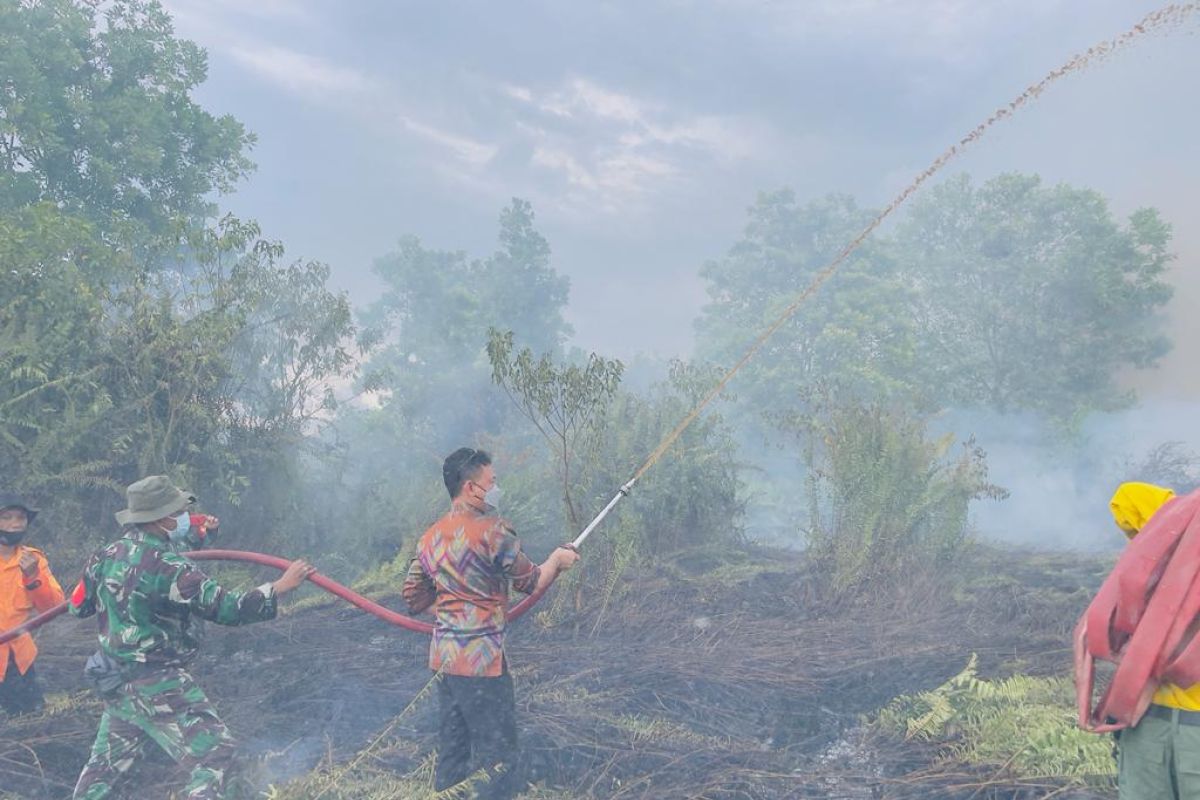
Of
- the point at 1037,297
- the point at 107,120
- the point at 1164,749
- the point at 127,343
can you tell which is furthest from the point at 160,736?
the point at 1037,297

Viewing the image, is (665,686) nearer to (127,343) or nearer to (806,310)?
(127,343)

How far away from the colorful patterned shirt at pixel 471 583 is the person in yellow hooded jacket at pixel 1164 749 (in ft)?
8.61

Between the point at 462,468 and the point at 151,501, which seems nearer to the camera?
the point at 151,501

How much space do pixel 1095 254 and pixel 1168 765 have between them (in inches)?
838

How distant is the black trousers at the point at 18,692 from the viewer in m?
5.68

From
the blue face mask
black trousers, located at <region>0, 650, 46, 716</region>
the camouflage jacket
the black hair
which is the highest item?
the black hair

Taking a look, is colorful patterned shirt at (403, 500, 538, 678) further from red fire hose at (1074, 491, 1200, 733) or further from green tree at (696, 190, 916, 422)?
green tree at (696, 190, 916, 422)

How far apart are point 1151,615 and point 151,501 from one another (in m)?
4.32

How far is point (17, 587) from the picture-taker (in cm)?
539

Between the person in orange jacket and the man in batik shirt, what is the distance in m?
2.90

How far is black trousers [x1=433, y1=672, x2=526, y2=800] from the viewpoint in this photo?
4.29m

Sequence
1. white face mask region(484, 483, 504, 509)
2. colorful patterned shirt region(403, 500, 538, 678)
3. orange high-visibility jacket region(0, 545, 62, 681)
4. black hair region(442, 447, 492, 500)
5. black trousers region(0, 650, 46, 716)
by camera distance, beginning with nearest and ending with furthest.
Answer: colorful patterned shirt region(403, 500, 538, 678) → black hair region(442, 447, 492, 500) → white face mask region(484, 483, 504, 509) → orange high-visibility jacket region(0, 545, 62, 681) → black trousers region(0, 650, 46, 716)

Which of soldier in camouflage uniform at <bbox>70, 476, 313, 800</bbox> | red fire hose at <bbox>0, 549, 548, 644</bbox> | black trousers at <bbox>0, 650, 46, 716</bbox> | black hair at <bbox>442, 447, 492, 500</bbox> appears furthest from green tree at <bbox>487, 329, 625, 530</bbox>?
black trousers at <bbox>0, 650, 46, 716</bbox>

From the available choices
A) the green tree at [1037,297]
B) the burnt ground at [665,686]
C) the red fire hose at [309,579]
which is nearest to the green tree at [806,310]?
the green tree at [1037,297]
